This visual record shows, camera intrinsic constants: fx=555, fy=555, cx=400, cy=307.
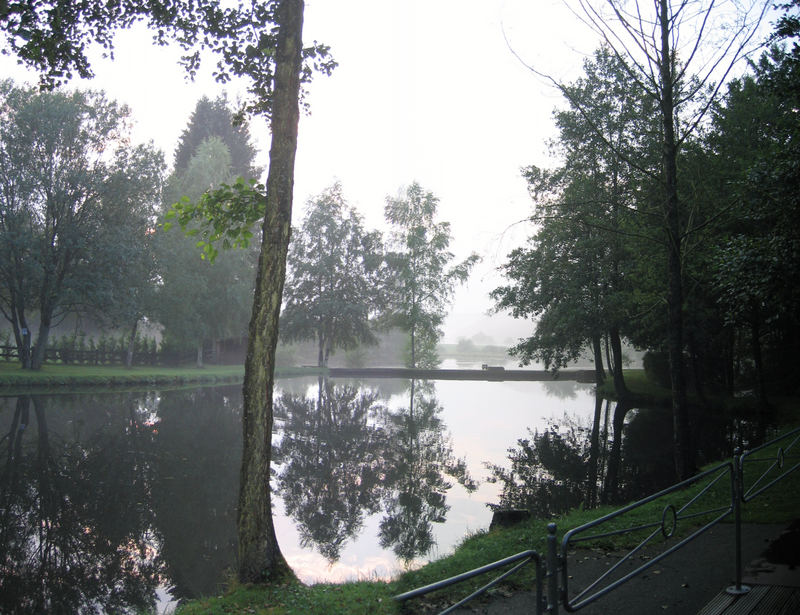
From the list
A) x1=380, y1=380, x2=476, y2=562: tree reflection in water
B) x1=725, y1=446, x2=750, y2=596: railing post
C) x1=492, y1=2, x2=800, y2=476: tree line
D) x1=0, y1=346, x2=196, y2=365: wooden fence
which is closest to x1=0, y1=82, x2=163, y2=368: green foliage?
x1=0, y1=346, x2=196, y2=365: wooden fence

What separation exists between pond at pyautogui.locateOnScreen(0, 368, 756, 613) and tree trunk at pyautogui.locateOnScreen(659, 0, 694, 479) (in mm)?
2257

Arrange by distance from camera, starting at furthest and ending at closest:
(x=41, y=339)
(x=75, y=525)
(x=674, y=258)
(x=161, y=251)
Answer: (x=161, y=251), (x=41, y=339), (x=674, y=258), (x=75, y=525)

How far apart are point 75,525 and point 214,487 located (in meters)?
3.30

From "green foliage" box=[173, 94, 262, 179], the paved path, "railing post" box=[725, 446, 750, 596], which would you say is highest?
"green foliage" box=[173, 94, 262, 179]

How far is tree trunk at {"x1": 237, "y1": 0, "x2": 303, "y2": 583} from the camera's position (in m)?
7.16

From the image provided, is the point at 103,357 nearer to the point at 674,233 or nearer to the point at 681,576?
the point at 674,233

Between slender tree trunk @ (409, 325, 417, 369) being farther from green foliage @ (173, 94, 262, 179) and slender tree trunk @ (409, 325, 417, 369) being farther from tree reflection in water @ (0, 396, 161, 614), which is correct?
tree reflection in water @ (0, 396, 161, 614)

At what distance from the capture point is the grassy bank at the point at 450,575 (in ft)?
19.9

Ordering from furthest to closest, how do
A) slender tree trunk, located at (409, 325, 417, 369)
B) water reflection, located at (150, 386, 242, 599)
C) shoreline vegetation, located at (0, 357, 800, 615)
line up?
slender tree trunk, located at (409, 325, 417, 369), water reflection, located at (150, 386, 242, 599), shoreline vegetation, located at (0, 357, 800, 615)

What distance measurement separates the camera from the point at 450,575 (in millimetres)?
6711

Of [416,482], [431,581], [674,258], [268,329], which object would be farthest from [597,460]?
[268,329]

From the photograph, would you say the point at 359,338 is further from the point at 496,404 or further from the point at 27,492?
the point at 27,492

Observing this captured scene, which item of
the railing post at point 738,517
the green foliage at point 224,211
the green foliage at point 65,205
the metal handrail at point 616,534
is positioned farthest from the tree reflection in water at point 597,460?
the green foliage at point 65,205

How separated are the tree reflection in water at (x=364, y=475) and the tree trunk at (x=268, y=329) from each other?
2234 millimetres
